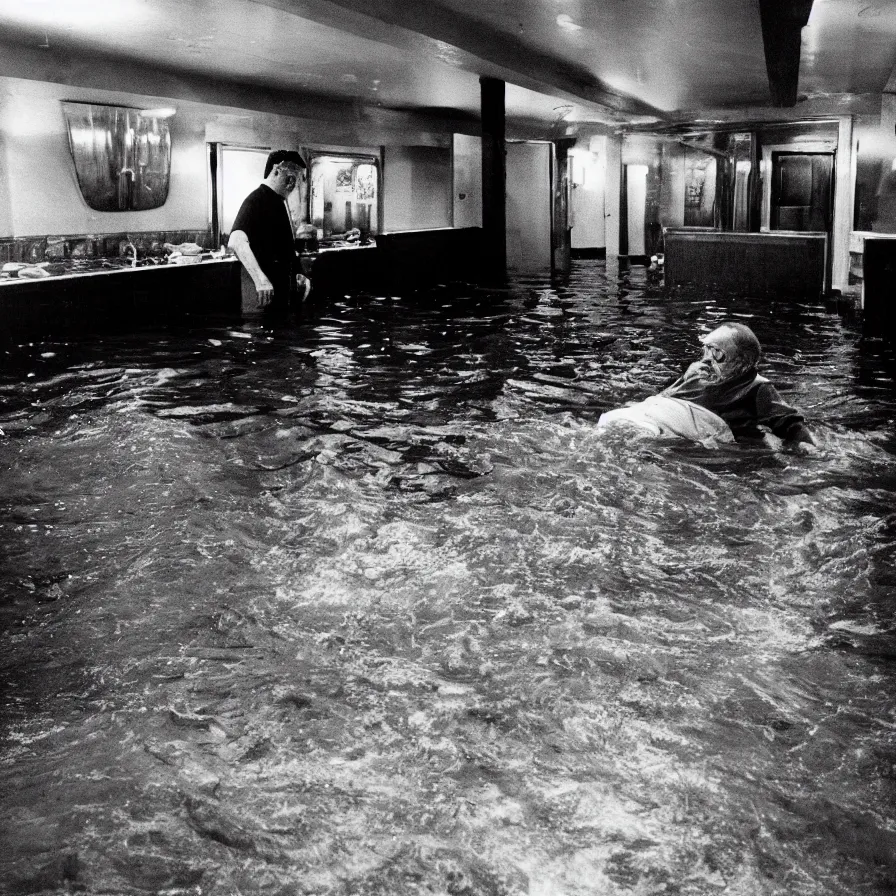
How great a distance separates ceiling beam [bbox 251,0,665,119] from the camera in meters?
12.4

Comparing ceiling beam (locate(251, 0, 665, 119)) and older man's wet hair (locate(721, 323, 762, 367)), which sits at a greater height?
ceiling beam (locate(251, 0, 665, 119))

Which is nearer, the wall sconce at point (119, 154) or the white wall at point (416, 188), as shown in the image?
the wall sconce at point (119, 154)

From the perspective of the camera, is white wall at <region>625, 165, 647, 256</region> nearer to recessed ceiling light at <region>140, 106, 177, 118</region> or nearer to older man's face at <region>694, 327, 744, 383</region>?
recessed ceiling light at <region>140, 106, 177, 118</region>

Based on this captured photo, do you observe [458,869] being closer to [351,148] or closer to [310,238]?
[310,238]

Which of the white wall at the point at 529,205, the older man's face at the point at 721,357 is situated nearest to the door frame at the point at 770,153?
the white wall at the point at 529,205

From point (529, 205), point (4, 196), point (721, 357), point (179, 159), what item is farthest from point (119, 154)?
point (529, 205)

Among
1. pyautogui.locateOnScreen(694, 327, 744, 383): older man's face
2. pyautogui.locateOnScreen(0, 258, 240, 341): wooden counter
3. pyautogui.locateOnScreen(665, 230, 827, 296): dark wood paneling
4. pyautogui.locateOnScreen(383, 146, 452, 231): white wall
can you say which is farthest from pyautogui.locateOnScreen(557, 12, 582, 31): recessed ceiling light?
pyautogui.locateOnScreen(383, 146, 452, 231): white wall

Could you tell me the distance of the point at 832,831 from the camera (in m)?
3.17

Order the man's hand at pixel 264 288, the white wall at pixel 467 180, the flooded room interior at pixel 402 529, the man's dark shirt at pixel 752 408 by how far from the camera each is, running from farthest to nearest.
Answer: the white wall at pixel 467 180
the man's hand at pixel 264 288
the man's dark shirt at pixel 752 408
the flooded room interior at pixel 402 529

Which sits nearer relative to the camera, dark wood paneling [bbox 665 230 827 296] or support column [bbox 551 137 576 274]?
dark wood paneling [bbox 665 230 827 296]

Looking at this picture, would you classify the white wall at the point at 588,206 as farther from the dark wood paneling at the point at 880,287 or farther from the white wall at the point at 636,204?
the dark wood paneling at the point at 880,287

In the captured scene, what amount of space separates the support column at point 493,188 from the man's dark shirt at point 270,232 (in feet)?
32.7

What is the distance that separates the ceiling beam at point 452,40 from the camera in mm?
12391

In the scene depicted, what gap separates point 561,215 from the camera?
86.3 feet
